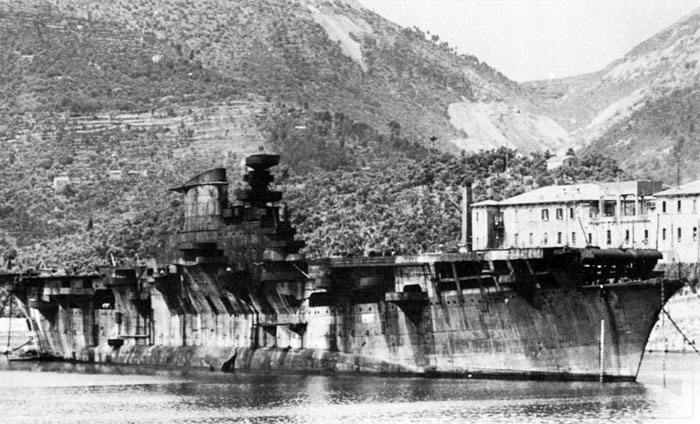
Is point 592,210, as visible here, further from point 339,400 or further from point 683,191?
point 339,400

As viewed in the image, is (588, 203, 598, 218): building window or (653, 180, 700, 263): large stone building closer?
(653, 180, 700, 263): large stone building

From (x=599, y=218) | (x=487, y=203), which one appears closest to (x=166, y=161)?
(x=487, y=203)

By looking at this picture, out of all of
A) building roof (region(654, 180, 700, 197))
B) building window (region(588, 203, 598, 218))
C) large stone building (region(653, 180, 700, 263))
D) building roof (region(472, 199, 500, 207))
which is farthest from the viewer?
building roof (region(472, 199, 500, 207))

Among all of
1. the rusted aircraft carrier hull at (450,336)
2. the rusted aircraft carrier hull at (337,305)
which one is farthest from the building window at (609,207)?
the rusted aircraft carrier hull at (450,336)

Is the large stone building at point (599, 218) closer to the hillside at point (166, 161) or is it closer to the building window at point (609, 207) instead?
the building window at point (609, 207)

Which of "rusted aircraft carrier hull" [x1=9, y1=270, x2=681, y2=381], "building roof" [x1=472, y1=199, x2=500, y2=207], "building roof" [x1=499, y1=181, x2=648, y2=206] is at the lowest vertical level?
"rusted aircraft carrier hull" [x1=9, y1=270, x2=681, y2=381]

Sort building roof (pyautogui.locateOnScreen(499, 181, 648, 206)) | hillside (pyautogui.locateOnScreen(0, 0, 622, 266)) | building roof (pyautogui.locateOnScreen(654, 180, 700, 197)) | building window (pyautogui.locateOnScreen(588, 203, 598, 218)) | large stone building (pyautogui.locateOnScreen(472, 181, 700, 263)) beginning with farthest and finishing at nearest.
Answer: hillside (pyautogui.locateOnScreen(0, 0, 622, 266)), building roof (pyautogui.locateOnScreen(499, 181, 648, 206)), building window (pyautogui.locateOnScreen(588, 203, 598, 218)), large stone building (pyautogui.locateOnScreen(472, 181, 700, 263)), building roof (pyautogui.locateOnScreen(654, 180, 700, 197))

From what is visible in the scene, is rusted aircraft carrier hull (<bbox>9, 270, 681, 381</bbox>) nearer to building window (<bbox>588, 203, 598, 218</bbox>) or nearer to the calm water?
the calm water

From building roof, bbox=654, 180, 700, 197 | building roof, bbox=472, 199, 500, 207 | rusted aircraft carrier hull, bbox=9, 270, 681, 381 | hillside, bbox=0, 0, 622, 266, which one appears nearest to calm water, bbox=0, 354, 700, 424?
rusted aircraft carrier hull, bbox=9, 270, 681, 381

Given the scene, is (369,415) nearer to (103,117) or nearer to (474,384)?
(474,384)
